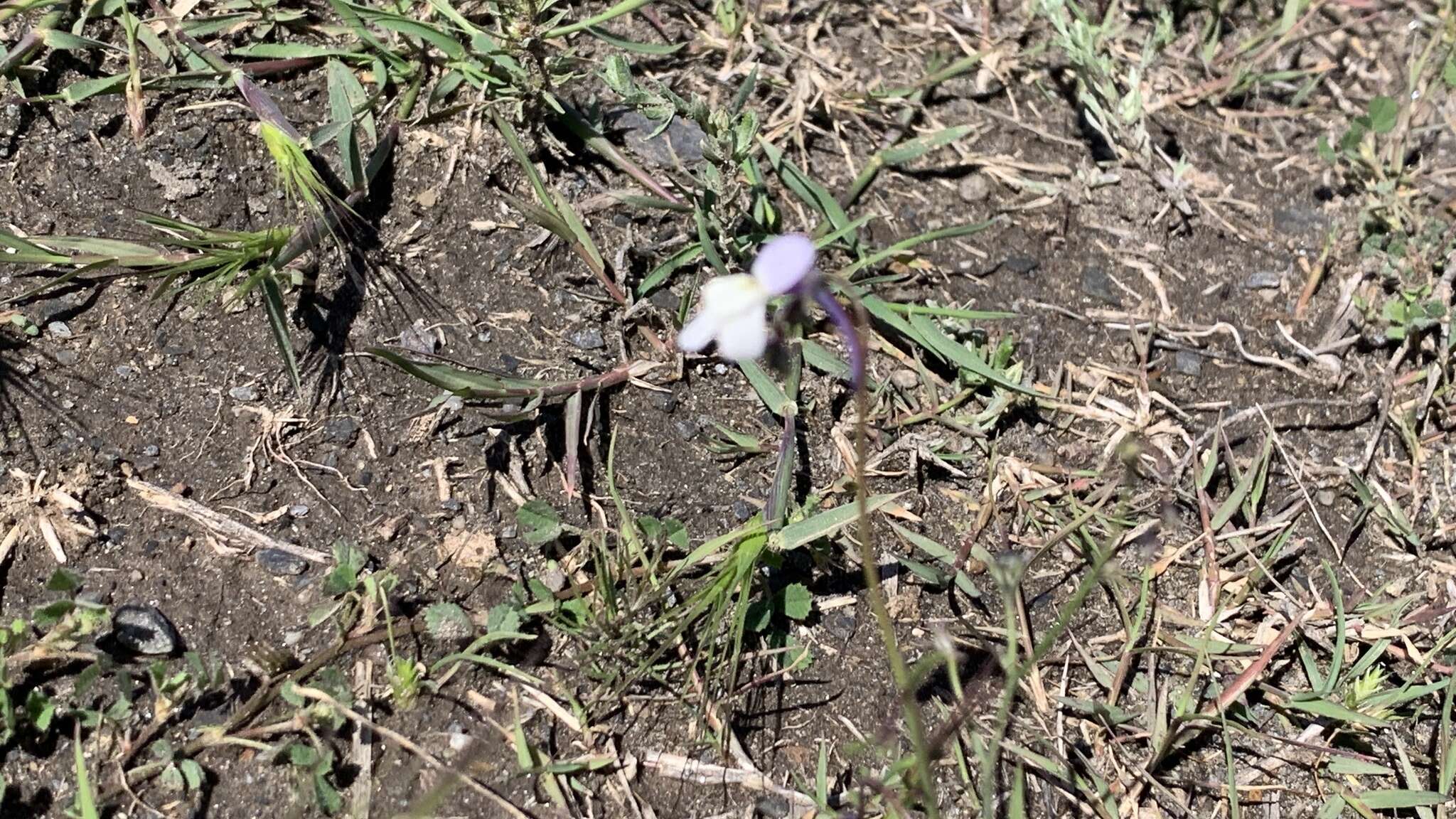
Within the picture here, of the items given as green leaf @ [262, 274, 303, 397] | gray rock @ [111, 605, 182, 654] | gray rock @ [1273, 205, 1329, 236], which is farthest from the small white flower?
gray rock @ [1273, 205, 1329, 236]

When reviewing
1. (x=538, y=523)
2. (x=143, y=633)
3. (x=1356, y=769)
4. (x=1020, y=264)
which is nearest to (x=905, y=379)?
(x=1020, y=264)

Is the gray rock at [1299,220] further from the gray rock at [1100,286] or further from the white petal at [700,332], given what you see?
the white petal at [700,332]

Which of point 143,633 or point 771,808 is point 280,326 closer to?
point 143,633

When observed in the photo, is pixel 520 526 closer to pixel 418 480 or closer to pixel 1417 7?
pixel 418 480

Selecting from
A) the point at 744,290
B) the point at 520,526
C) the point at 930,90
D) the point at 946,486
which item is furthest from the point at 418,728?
the point at 930,90

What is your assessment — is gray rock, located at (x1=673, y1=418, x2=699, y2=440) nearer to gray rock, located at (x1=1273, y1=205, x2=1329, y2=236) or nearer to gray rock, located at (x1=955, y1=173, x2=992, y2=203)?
gray rock, located at (x1=955, y1=173, x2=992, y2=203)
